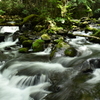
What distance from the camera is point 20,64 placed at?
273 inches

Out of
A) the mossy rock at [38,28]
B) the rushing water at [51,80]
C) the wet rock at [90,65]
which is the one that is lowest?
the rushing water at [51,80]

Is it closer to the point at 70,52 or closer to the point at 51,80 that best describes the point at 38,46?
the point at 70,52

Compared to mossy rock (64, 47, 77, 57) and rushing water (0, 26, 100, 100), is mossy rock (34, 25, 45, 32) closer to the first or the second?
mossy rock (64, 47, 77, 57)

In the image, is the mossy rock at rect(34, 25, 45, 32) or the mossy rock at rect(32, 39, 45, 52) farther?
the mossy rock at rect(34, 25, 45, 32)

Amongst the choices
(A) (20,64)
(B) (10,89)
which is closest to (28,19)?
(A) (20,64)

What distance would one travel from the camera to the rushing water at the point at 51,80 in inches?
165

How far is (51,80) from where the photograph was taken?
5.18 meters

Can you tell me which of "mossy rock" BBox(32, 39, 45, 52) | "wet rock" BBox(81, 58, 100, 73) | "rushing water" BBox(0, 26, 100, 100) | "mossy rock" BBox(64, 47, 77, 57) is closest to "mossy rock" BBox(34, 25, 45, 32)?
"mossy rock" BBox(32, 39, 45, 52)

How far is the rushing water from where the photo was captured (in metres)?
4.19

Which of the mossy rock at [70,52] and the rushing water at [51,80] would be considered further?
the mossy rock at [70,52]

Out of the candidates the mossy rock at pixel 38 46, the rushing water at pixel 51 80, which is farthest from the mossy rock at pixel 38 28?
the rushing water at pixel 51 80

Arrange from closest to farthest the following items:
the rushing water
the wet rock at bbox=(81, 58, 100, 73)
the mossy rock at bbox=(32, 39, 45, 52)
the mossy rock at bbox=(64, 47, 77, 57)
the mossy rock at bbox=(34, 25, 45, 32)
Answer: the rushing water < the wet rock at bbox=(81, 58, 100, 73) < the mossy rock at bbox=(64, 47, 77, 57) < the mossy rock at bbox=(32, 39, 45, 52) < the mossy rock at bbox=(34, 25, 45, 32)

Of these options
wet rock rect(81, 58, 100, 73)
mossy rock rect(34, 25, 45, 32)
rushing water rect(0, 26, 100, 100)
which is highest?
mossy rock rect(34, 25, 45, 32)

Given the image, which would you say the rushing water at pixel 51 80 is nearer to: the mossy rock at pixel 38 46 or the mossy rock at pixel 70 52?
the mossy rock at pixel 70 52
